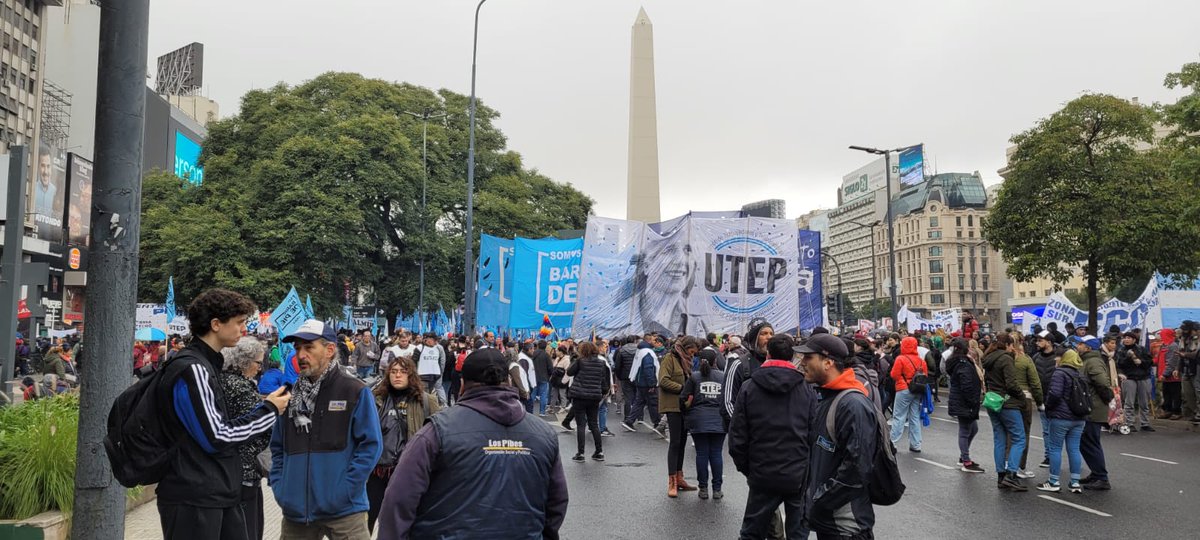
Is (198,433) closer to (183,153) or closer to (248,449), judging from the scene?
(248,449)

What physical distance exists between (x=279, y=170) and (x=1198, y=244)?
29.2 m

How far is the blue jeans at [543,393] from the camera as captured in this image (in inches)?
745

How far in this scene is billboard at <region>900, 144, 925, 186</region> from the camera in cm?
13350

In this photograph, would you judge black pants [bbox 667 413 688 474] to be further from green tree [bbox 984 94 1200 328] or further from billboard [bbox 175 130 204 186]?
billboard [bbox 175 130 204 186]

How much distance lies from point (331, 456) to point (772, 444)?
2.67m

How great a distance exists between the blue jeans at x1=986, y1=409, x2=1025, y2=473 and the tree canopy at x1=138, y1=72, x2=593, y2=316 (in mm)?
26736

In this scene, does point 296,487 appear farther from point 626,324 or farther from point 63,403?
point 626,324

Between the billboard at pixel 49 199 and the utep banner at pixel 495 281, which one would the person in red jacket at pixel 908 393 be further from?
the billboard at pixel 49 199

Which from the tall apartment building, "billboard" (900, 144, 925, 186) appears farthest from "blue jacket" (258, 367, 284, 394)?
the tall apartment building

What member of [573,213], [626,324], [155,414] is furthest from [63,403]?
[573,213]

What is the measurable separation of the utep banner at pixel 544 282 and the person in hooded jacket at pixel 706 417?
44.9ft

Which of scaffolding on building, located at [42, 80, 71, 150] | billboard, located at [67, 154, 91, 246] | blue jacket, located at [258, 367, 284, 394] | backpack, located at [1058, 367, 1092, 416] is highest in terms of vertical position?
scaffolding on building, located at [42, 80, 71, 150]

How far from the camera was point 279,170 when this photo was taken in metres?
33.8

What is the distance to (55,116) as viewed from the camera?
6238 cm
